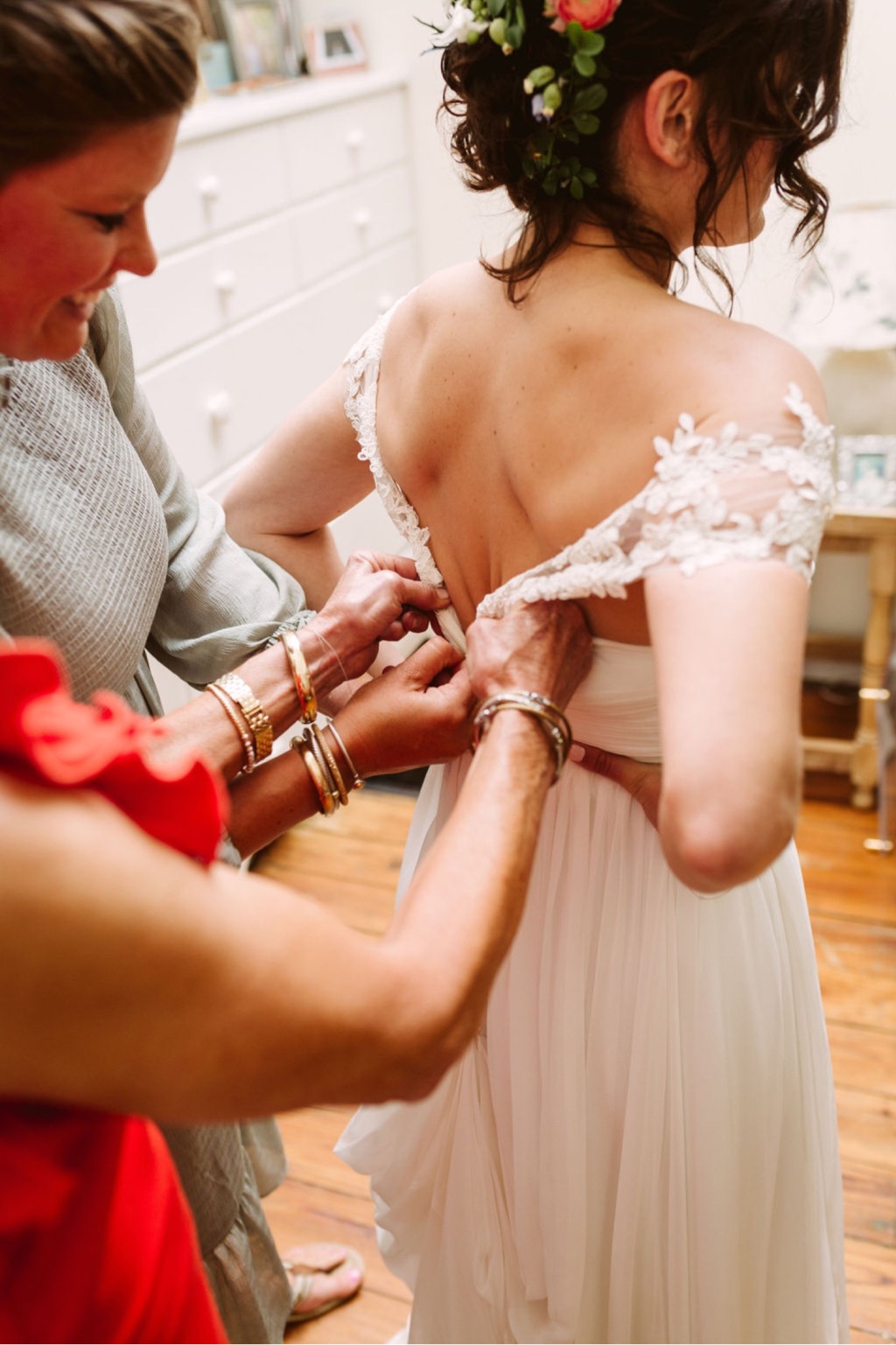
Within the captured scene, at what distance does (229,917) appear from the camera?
0.63 metres

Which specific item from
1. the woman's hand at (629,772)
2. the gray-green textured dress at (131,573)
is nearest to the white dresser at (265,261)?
the gray-green textured dress at (131,573)

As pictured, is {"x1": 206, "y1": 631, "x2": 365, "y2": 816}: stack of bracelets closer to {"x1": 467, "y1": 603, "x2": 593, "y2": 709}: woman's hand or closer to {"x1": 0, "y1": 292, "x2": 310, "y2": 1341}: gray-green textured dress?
{"x1": 0, "y1": 292, "x2": 310, "y2": 1341}: gray-green textured dress

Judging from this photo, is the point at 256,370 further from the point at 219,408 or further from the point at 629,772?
the point at 629,772

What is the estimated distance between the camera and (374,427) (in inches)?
47.1

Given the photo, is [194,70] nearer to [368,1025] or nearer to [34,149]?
[34,149]

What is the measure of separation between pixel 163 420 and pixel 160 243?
1.11ft

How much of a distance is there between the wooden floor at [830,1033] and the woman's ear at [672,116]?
158 cm

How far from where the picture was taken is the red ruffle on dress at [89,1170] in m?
0.61

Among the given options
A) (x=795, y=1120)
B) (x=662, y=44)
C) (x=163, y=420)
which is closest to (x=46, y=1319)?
(x=795, y=1120)

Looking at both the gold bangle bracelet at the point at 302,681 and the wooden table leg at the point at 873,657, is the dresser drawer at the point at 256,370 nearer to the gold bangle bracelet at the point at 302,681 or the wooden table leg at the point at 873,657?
the gold bangle bracelet at the point at 302,681

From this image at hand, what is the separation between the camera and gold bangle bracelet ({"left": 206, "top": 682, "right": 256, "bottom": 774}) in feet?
3.69

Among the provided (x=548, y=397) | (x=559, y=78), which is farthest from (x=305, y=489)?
(x=559, y=78)

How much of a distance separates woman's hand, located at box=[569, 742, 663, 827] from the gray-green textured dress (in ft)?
1.15

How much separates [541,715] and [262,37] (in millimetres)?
2665
